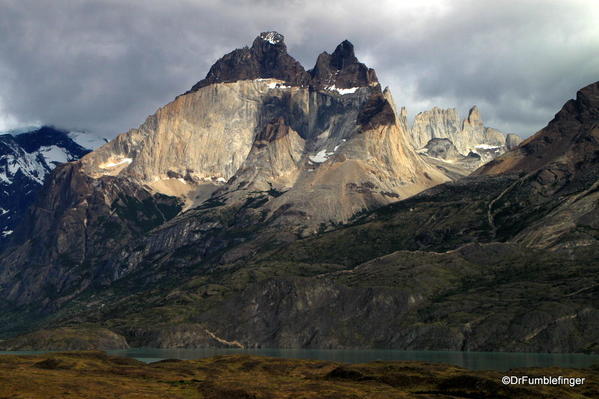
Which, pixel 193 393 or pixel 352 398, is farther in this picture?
pixel 193 393

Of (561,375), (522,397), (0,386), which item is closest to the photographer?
(522,397)

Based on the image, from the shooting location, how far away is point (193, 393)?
179m

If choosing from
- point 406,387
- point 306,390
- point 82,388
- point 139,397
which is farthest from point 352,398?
point 82,388

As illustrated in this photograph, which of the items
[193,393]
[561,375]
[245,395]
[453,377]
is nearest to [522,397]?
[453,377]

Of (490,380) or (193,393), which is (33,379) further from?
(490,380)

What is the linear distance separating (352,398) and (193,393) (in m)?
39.3

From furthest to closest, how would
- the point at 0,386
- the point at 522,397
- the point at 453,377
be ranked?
the point at 453,377
the point at 0,386
the point at 522,397

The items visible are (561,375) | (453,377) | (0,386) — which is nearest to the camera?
(0,386)

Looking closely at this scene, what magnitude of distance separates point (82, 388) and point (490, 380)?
90.8m

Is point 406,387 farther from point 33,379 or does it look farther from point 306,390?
point 33,379

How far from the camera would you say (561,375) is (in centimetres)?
19962

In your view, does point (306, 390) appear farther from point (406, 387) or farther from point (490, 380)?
point (490, 380)

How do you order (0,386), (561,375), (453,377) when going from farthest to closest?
(561,375) < (453,377) < (0,386)

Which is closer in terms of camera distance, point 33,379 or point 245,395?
point 245,395
